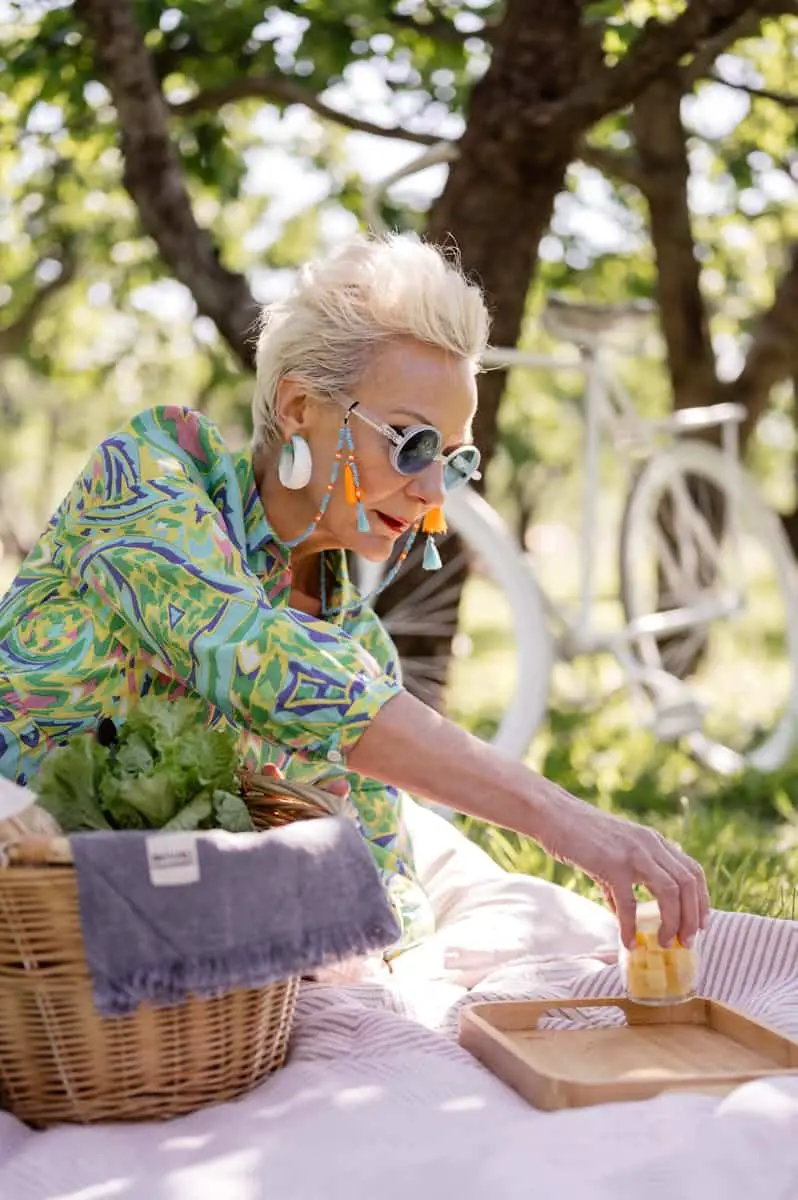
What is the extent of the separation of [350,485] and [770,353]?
6019 millimetres

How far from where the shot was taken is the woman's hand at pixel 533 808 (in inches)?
87.6

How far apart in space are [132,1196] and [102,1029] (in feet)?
0.77

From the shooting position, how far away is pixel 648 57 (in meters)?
4.84

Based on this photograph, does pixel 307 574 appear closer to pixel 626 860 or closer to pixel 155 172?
pixel 626 860

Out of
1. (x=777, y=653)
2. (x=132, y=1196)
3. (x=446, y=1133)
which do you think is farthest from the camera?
(x=777, y=653)

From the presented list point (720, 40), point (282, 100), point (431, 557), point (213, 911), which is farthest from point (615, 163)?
point (213, 911)

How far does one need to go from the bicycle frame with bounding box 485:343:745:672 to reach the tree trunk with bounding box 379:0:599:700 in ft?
1.17

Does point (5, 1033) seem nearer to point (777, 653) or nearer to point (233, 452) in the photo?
point (233, 452)

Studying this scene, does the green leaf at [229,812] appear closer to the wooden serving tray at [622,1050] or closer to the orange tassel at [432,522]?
the wooden serving tray at [622,1050]

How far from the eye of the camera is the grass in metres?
4.14

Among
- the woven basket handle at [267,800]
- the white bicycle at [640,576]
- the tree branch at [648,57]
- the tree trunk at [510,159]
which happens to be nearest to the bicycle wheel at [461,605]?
the white bicycle at [640,576]

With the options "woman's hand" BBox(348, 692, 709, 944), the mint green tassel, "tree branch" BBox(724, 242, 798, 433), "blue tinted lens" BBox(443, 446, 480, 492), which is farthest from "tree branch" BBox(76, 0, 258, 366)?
"tree branch" BBox(724, 242, 798, 433)

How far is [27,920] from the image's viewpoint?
6.56 feet

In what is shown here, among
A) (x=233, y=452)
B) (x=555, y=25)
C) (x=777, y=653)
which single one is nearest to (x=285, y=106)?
(x=555, y=25)
